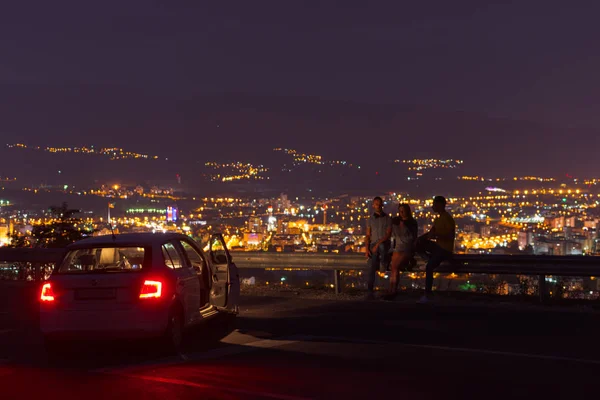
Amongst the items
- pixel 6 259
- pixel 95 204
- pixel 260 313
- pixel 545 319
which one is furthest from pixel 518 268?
pixel 95 204

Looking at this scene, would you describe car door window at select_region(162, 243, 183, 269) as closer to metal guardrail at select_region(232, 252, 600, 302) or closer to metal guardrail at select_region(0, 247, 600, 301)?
metal guardrail at select_region(0, 247, 600, 301)

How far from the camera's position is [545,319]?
40.3ft

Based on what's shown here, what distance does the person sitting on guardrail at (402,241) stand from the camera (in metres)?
14.8

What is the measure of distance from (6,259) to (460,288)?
1071cm

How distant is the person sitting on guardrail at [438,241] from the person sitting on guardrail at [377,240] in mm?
633

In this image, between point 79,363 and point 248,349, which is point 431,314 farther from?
point 79,363

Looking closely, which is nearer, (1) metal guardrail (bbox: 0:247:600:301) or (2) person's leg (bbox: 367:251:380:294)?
(1) metal guardrail (bbox: 0:247:600:301)

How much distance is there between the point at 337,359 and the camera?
8.97m

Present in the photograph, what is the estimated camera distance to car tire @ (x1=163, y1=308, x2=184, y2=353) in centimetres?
935

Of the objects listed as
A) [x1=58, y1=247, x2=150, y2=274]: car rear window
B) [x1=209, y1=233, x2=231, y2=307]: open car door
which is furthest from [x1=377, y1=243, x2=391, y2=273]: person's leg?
[x1=58, y1=247, x2=150, y2=274]: car rear window

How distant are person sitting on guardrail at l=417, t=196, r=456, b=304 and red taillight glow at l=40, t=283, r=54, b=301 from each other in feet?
23.8

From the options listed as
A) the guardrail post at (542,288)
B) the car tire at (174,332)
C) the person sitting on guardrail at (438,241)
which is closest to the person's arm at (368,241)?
the person sitting on guardrail at (438,241)

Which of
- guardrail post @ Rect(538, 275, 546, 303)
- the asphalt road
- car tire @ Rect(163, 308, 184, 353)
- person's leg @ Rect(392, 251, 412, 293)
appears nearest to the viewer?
the asphalt road

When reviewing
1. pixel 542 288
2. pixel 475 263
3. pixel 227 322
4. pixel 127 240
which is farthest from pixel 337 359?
pixel 542 288
